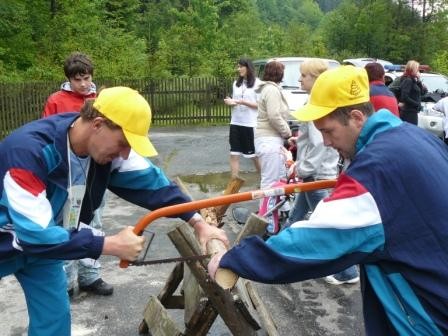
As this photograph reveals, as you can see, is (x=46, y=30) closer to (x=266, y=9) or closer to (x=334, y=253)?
(x=334, y=253)

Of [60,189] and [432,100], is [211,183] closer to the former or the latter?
[60,189]

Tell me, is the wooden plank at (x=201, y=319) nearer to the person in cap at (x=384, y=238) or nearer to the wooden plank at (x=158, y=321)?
the wooden plank at (x=158, y=321)

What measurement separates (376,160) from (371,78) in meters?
4.38

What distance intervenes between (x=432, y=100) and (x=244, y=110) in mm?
6495

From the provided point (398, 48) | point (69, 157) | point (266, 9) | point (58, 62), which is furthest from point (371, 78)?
point (266, 9)

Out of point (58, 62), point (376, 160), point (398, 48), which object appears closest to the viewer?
point (376, 160)

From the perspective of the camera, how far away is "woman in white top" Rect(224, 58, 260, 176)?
8.38 metres

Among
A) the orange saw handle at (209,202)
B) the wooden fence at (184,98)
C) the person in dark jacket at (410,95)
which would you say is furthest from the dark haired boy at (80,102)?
the wooden fence at (184,98)

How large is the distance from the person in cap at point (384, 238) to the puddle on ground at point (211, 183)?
621 centimetres

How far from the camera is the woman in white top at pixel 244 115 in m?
8.38

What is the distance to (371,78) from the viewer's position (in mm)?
6121

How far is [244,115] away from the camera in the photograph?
8.41m

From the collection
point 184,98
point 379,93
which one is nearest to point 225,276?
point 379,93

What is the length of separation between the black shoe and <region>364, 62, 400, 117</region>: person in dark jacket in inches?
123
